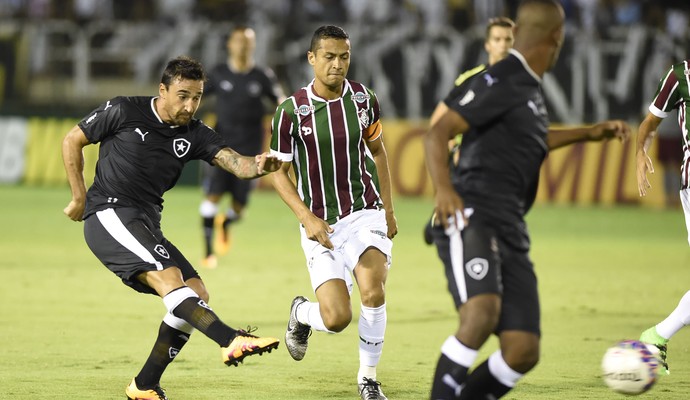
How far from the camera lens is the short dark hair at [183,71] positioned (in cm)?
697

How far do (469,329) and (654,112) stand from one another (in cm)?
323

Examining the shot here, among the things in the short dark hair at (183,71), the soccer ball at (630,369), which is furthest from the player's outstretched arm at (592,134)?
the short dark hair at (183,71)

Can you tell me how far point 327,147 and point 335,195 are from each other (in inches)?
12.3

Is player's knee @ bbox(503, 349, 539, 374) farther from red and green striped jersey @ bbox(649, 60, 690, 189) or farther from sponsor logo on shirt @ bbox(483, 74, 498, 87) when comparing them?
red and green striped jersey @ bbox(649, 60, 690, 189)

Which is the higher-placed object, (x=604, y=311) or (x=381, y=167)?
(x=381, y=167)

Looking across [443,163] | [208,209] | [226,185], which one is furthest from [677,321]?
[226,185]

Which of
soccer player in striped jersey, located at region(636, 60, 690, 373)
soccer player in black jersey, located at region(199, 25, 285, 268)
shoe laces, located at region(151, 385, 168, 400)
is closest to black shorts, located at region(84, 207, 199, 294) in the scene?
shoe laces, located at region(151, 385, 168, 400)

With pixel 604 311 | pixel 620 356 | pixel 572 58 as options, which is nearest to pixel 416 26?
pixel 572 58

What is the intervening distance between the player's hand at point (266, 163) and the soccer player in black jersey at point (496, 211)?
1.46 metres

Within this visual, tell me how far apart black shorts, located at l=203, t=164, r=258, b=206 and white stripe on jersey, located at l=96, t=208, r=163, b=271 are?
727 cm

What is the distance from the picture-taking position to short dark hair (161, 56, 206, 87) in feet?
22.9

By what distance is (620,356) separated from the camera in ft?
21.2

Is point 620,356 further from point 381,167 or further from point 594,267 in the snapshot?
point 594,267

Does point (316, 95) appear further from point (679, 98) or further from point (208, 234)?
point (208, 234)
